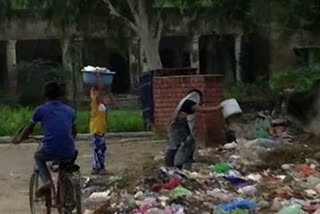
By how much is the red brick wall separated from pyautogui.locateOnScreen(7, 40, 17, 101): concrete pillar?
17273mm

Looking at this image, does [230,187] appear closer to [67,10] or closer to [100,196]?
[100,196]

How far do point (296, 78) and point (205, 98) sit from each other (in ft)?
8.51

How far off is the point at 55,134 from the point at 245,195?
2.23m

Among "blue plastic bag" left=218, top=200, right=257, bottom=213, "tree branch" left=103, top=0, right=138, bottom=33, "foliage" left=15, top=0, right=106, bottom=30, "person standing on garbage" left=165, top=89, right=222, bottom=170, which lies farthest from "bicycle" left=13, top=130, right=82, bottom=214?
"tree branch" left=103, top=0, right=138, bottom=33

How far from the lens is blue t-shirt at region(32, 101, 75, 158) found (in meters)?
8.64

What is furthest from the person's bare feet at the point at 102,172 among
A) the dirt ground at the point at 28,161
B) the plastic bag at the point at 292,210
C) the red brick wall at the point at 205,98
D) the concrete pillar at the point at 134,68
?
the concrete pillar at the point at 134,68

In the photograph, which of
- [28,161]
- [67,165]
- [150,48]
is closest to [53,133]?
[67,165]

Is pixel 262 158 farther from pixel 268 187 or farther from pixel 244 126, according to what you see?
pixel 244 126

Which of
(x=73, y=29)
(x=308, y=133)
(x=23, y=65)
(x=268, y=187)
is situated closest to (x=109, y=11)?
(x=73, y=29)

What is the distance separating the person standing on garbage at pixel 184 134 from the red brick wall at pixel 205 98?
3822 mm

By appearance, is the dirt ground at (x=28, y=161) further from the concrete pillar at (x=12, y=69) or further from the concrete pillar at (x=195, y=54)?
the concrete pillar at (x=195, y=54)

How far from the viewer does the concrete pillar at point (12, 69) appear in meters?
35.2

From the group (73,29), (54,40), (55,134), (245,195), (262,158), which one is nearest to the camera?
(55,134)

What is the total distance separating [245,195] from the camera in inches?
379
